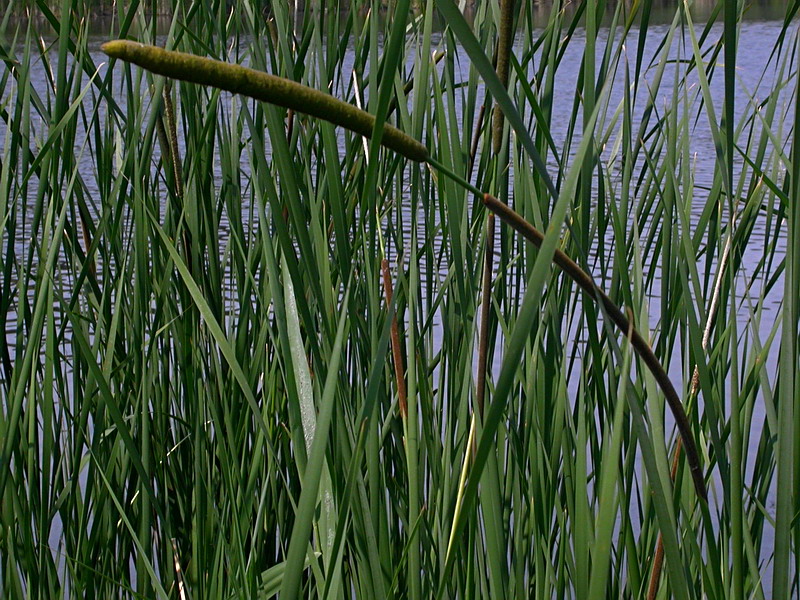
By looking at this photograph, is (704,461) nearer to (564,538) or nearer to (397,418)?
(564,538)

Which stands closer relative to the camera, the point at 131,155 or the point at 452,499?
the point at 452,499

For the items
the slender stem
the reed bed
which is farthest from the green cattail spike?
the slender stem

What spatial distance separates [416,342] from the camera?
0.79m

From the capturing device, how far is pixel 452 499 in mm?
753

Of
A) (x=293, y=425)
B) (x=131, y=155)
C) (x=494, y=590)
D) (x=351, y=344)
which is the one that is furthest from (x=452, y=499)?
(x=131, y=155)

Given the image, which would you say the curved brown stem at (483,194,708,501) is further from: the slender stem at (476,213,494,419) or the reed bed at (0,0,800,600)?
the slender stem at (476,213,494,419)

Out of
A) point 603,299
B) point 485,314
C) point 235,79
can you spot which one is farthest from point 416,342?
point 235,79

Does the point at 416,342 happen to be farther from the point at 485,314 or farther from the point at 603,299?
the point at 603,299

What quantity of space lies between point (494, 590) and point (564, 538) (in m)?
0.15

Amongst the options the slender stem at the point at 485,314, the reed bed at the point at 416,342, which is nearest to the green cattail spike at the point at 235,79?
the reed bed at the point at 416,342

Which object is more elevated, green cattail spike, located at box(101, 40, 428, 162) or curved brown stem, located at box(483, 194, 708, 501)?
green cattail spike, located at box(101, 40, 428, 162)

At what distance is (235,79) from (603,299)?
0.65 feet

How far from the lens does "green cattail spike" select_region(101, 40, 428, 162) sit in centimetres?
30

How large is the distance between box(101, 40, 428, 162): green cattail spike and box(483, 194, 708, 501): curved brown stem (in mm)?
62
